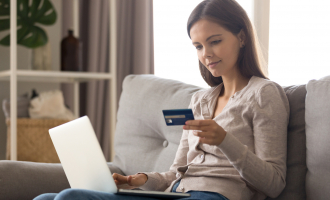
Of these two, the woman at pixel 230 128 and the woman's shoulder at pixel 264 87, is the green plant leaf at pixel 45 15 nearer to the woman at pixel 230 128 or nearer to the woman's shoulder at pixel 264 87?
the woman at pixel 230 128

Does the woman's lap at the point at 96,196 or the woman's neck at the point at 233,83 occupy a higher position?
the woman's neck at the point at 233,83

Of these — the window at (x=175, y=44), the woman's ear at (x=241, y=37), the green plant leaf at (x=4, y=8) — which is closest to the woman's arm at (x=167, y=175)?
the woman's ear at (x=241, y=37)

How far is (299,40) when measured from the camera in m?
1.71

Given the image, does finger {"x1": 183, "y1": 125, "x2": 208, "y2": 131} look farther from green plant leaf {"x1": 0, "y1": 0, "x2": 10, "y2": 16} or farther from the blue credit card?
green plant leaf {"x1": 0, "y1": 0, "x2": 10, "y2": 16}

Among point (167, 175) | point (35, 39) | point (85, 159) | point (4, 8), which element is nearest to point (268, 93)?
point (167, 175)

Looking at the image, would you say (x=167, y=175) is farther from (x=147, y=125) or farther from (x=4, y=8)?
(x=4, y=8)

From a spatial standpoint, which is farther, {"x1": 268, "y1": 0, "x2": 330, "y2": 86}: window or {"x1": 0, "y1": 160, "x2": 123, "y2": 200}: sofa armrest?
{"x1": 268, "y1": 0, "x2": 330, "y2": 86}: window

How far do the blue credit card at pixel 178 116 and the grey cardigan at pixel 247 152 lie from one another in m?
0.12

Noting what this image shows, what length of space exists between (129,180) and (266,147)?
0.41 m

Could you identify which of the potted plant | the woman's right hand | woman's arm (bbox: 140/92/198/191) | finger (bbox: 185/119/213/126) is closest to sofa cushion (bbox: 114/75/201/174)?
woman's arm (bbox: 140/92/198/191)

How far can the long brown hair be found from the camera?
107cm

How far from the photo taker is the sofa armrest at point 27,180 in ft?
3.88

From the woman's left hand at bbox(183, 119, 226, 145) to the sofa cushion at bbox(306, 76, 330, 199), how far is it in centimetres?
26

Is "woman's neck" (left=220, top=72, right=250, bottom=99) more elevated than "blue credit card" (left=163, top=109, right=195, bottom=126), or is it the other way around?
"woman's neck" (left=220, top=72, right=250, bottom=99)
